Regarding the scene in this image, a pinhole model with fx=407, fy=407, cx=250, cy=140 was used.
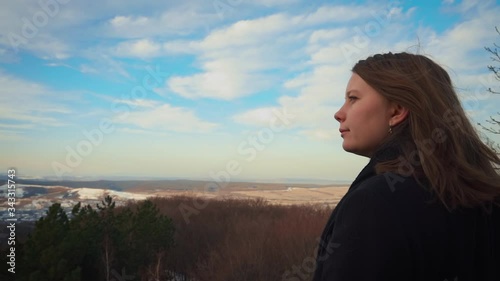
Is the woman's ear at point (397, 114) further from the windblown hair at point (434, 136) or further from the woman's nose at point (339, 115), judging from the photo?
the woman's nose at point (339, 115)

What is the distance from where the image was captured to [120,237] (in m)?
7.46

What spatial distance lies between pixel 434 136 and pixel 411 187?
271mm

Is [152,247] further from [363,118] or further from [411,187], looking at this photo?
[411,187]

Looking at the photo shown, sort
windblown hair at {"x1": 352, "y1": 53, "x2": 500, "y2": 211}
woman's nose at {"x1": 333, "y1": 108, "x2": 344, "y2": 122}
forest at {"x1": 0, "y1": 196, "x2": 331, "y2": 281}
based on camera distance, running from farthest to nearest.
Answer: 1. forest at {"x1": 0, "y1": 196, "x2": 331, "y2": 281}
2. woman's nose at {"x1": 333, "y1": 108, "x2": 344, "y2": 122}
3. windblown hair at {"x1": 352, "y1": 53, "x2": 500, "y2": 211}

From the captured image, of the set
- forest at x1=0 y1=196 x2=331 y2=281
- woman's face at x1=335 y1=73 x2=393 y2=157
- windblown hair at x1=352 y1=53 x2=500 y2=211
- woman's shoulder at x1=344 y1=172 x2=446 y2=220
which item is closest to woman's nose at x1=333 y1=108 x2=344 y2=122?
woman's face at x1=335 y1=73 x2=393 y2=157

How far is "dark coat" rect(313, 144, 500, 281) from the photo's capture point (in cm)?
102

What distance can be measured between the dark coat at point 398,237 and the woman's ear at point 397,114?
0.85 ft

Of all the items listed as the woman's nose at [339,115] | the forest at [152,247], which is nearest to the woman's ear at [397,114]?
the woman's nose at [339,115]

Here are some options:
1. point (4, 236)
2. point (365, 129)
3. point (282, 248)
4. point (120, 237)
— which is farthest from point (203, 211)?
point (365, 129)

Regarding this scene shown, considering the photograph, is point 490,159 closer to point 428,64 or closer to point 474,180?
point 474,180

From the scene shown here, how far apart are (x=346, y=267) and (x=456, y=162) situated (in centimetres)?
53

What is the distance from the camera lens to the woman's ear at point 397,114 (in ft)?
4.36

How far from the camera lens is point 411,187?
1.10 m

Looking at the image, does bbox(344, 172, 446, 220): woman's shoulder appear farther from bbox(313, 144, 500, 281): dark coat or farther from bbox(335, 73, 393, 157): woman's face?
bbox(335, 73, 393, 157): woman's face
